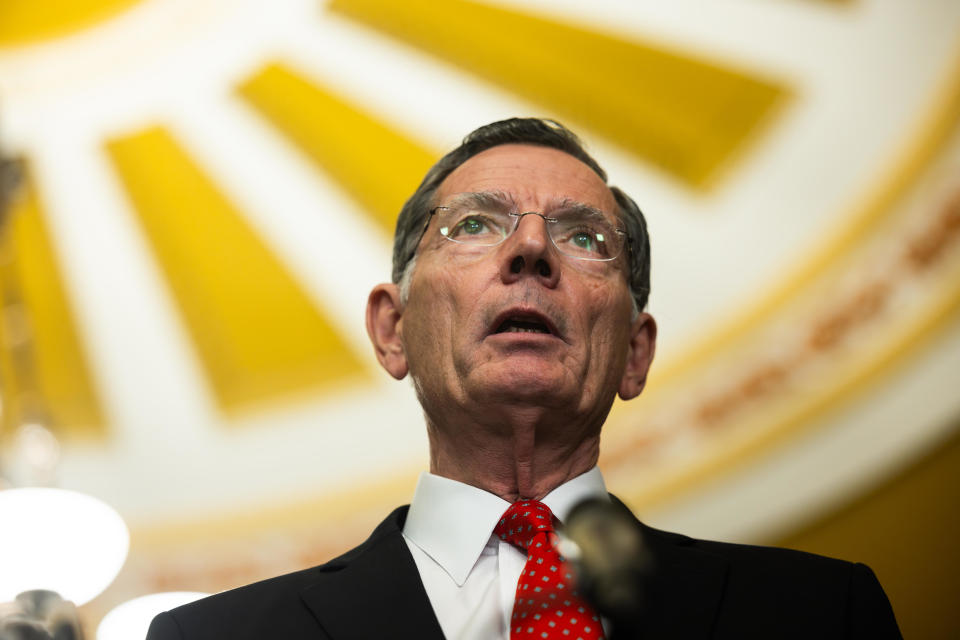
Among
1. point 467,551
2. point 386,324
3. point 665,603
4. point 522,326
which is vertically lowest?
point 665,603

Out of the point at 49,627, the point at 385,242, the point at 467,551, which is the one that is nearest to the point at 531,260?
the point at 467,551

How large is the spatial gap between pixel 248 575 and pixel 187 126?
6.68 feet

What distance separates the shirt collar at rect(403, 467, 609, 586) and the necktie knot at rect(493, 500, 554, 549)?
0.08 ft

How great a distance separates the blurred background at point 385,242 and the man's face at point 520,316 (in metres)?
2.01

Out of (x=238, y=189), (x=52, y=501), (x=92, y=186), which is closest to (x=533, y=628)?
(x=52, y=501)

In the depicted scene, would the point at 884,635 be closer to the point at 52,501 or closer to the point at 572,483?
the point at 572,483

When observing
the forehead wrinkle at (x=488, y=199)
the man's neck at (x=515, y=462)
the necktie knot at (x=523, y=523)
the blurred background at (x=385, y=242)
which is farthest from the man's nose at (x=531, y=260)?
the blurred background at (x=385, y=242)

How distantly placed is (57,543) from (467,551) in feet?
5.26

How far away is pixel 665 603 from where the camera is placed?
1.41 metres

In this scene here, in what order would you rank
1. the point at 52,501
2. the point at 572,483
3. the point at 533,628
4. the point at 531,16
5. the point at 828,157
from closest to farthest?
the point at 533,628
the point at 572,483
the point at 52,501
the point at 828,157
the point at 531,16

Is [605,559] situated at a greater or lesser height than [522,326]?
lesser

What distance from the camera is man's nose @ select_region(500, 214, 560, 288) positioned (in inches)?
65.4

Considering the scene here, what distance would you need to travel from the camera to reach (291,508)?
15.2ft

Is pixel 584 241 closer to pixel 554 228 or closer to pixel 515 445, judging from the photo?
pixel 554 228
